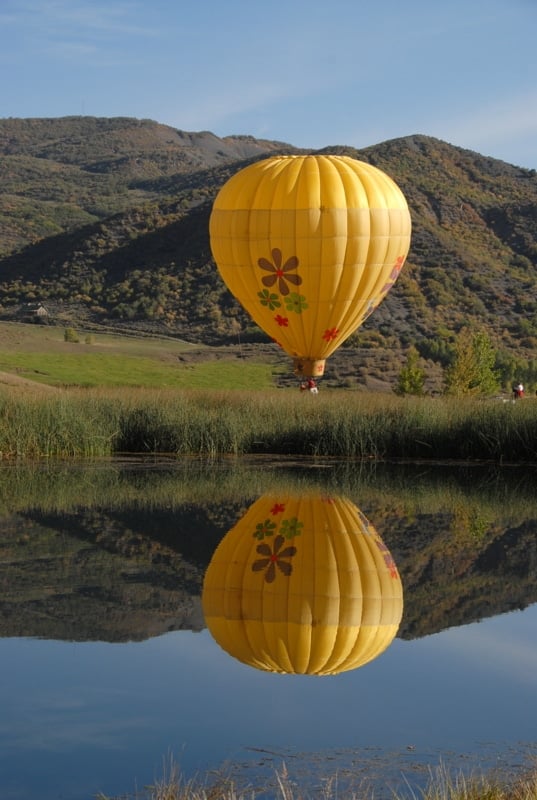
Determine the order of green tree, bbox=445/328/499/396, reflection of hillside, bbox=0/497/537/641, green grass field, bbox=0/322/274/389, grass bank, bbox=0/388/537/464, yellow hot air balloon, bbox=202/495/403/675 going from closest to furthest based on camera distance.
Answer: yellow hot air balloon, bbox=202/495/403/675
reflection of hillside, bbox=0/497/537/641
grass bank, bbox=0/388/537/464
green tree, bbox=445/328/499/396
green grass field, bbox=0/322/274/389

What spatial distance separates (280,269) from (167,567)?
39.8 ft

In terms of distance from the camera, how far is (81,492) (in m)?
18.1

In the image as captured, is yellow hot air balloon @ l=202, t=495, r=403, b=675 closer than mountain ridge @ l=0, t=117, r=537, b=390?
Yes

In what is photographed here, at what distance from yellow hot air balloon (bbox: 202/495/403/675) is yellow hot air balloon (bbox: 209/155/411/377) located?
8644 mm

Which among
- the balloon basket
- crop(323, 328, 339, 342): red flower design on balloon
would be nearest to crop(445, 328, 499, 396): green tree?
the balloon basket

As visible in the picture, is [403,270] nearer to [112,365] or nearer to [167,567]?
[112,365]

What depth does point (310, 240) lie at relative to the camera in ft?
79.3

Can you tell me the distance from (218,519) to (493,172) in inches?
2679

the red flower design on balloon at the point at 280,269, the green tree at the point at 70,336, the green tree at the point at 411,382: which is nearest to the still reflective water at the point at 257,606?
the red flower design on balloon at the point at 280,269

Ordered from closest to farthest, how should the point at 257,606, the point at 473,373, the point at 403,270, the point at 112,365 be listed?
the point at 257,606
the point at 473,373
the point at 112,365
the point at 403,270

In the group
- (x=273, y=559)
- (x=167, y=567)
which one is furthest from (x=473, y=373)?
(x=167, y=567)

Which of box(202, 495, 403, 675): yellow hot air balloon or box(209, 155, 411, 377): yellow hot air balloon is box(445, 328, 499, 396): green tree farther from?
box(202, 495, 403, 675): yellow hot air balloon

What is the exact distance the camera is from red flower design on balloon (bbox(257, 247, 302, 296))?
79.8 feet

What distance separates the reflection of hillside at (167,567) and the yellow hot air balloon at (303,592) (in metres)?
0.19
